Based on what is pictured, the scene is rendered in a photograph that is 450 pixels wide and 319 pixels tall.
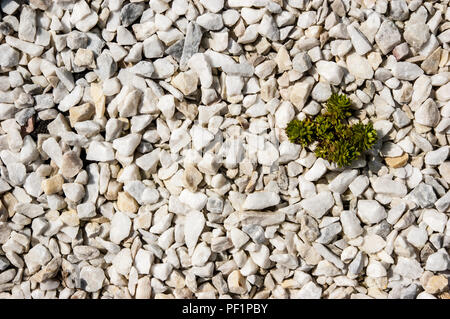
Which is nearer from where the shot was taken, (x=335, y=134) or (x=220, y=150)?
(x=335, y=134)

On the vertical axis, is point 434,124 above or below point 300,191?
above

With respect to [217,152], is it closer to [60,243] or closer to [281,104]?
[281,104]

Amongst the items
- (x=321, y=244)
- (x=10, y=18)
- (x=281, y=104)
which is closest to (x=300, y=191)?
(x=321, y=244)

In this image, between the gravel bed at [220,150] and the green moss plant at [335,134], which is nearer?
the green moss plant at [335,134]

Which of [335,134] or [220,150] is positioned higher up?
[335,134]

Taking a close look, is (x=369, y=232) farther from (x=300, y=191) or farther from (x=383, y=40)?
(x=383, y=40)

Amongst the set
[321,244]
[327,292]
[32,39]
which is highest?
[32,39]

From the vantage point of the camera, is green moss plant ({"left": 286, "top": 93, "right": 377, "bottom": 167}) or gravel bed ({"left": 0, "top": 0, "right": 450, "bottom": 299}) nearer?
green moss plant ({"left": 286, "top": 93, "right": 377, "bottom": 167})
